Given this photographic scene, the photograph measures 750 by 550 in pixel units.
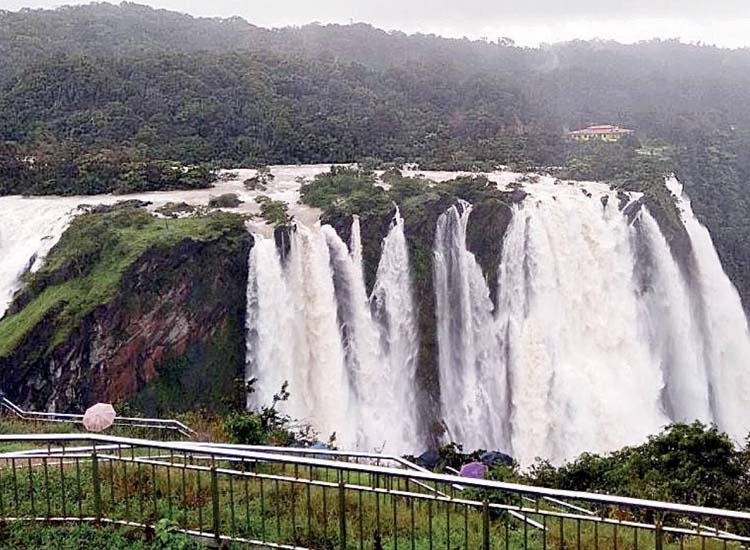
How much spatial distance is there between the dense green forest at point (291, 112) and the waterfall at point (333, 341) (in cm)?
730

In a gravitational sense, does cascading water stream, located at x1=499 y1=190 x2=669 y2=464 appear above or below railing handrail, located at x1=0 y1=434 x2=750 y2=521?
below

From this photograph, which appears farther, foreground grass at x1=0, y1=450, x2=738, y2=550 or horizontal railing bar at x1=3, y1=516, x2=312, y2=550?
foreground grass at x1=0, y1=450, x2=738, y2=550

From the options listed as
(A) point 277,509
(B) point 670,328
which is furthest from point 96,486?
(B) point 670,328

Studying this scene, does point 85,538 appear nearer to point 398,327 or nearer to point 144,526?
point 144,526

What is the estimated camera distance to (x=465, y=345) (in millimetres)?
23266

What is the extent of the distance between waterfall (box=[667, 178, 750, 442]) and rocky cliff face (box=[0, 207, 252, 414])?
53.1 ft

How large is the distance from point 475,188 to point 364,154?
12.6 m

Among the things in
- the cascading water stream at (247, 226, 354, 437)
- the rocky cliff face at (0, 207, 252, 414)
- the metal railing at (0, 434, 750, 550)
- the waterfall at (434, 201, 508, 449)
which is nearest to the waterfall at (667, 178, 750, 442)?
the waterfall at (434, 201, 508, 449)

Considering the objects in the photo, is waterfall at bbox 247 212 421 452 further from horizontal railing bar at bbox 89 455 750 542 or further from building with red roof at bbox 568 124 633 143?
building with red roof at bbox 568 124 633 143

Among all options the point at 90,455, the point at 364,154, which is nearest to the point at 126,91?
the point at 364,154

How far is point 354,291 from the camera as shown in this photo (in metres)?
21.5

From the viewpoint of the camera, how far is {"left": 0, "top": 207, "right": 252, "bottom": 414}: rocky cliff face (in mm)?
16656

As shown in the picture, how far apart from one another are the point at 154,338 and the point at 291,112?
2183 centimetres

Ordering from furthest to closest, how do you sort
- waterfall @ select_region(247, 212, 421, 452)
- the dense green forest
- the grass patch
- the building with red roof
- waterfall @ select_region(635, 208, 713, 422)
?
1. the building with red roof
2. the dense green forest
3. waterfall @ select_region(635, 208, 713, 422)
4. waterfall @ select_region(247, 212, 421, 452)
5. the grass patch
